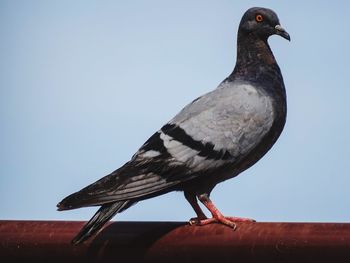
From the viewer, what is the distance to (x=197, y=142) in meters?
5.56

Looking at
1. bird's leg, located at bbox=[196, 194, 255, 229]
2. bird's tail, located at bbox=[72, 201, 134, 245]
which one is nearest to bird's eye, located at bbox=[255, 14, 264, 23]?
bird's leg, located at bbox=[196, 194, 255, 229]

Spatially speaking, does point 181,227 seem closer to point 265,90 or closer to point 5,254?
point 5,254

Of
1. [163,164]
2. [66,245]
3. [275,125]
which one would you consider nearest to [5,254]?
[66,245]

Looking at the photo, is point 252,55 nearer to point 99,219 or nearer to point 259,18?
point 259,18

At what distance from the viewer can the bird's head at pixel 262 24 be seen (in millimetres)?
6906

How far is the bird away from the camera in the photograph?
4959 mm

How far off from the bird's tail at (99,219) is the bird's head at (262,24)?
259 cm

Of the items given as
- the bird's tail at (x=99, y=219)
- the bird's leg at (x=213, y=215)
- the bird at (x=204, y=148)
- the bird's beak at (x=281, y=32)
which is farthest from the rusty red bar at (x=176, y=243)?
the bird's beak at (x=281, y=32)

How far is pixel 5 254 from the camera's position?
3672mm

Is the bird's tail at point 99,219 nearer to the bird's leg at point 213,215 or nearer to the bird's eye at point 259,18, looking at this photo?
the bird's leg at point 213,215

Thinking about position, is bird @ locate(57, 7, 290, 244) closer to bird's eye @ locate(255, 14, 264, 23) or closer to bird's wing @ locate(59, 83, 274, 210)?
bird's wing @ locate(59, 83, 274, 210)

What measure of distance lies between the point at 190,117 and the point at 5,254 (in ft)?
7.73

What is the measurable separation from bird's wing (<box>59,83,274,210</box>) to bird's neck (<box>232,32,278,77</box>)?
2.10 feet

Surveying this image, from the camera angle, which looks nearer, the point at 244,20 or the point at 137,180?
the point at 137,180
